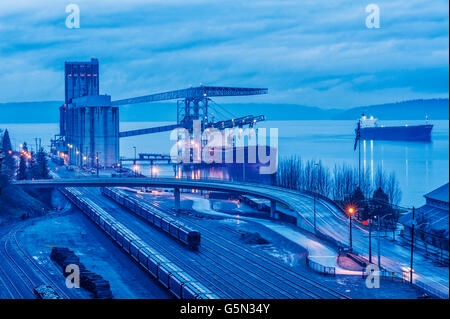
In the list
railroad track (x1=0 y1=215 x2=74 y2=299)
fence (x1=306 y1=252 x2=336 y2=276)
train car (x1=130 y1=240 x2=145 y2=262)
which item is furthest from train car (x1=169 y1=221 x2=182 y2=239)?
fence (x1=306 y1=252 x2=336 y2=276)

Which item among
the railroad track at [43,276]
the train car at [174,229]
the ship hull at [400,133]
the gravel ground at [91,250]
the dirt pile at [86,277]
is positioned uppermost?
the ship hull at [400,133]

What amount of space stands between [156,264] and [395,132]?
73.3 metres

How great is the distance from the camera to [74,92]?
62.8 metres

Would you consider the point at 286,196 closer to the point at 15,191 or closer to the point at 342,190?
the point at 342,190

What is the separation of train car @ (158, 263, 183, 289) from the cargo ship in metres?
68.6

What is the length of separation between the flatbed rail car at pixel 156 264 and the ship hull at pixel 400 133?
63.3 meters

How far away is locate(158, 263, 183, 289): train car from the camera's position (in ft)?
38.1

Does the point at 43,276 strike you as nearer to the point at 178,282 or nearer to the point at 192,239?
the point at 178,282

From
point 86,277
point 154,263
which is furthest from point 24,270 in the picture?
point 154,263

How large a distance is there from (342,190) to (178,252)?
15080 millimetres

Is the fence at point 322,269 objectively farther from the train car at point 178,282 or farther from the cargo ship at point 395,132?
the cargo ship at point 395,132

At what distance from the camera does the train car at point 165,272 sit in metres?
11.6

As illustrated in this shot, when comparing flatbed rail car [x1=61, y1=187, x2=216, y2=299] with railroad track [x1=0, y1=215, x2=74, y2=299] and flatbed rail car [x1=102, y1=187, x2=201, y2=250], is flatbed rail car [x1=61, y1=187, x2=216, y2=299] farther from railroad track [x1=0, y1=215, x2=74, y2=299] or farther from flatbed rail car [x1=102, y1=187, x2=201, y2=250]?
railroad track [x1=0, y1=215, x2=74, y2=299]

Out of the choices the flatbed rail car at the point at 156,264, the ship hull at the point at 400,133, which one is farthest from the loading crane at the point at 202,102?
the ship hull at the point at 400,133
